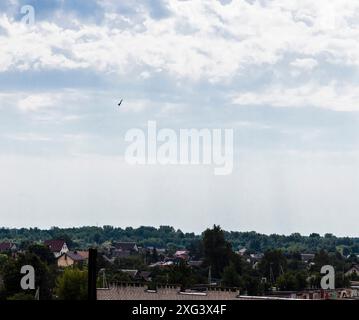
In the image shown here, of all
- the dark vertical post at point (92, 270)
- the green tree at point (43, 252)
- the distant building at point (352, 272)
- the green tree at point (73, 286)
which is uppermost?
the green tree at point (43, 252)

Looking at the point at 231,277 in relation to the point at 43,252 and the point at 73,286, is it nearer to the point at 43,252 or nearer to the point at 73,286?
the point at 73,286

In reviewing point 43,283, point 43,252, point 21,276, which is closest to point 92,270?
point 21,276

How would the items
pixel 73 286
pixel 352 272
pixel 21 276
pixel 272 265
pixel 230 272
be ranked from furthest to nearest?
pixel 352 272 → pixel 272 265 → pixel 230 272 → pixel 21 276 → pixel 73 286

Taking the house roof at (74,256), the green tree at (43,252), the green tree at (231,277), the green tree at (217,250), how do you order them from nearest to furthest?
the green tree at (231,277), the green tree at (217,250), the green tree at (43,252), the house roof at (74,256)

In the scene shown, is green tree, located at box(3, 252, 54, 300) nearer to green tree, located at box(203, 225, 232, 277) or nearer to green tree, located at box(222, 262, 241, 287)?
green tree, located at box(222, 262, 241, 287)

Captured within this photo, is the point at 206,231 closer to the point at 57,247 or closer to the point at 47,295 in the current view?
the point at 47,295

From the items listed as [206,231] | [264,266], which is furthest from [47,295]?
[264,266]

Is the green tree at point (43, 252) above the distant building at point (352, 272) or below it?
above

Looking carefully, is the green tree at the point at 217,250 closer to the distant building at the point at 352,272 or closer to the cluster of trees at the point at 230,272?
the cluster of trees at the point at 230,272

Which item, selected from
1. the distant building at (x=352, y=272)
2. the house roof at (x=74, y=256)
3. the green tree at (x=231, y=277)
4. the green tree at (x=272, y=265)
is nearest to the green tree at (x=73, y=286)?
the green tree at (x=231, y=277)

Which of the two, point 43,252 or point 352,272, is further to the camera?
point 352,272

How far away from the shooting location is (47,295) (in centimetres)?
7100

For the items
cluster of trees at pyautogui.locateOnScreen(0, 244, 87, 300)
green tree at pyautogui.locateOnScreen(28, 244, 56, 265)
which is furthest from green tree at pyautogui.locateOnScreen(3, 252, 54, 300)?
green tree at pyautogui.locateOnScreen(28, 244, 56, 265)

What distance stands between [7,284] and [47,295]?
3.49 metres
